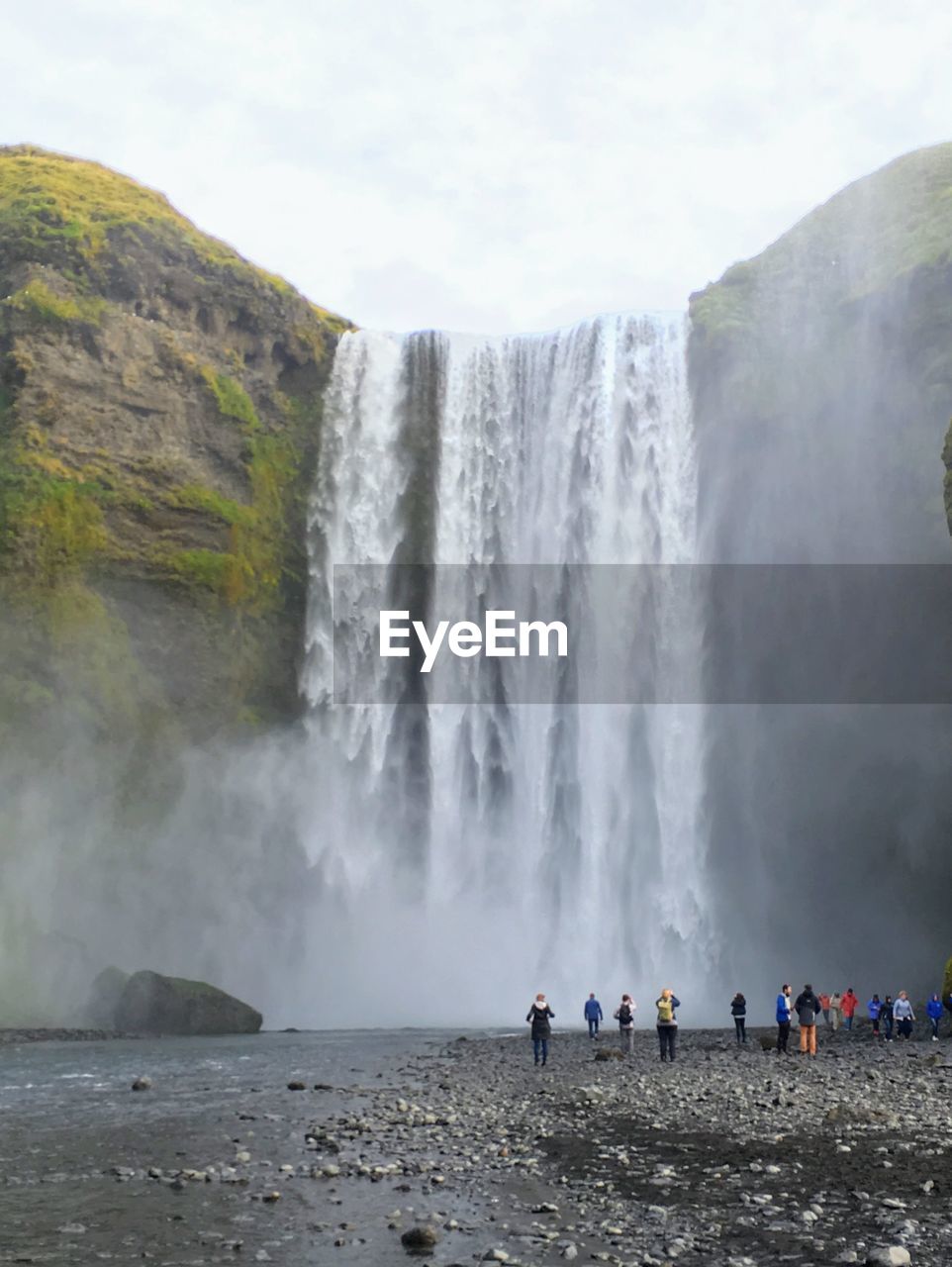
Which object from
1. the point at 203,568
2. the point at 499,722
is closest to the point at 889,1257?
the point at 499,722

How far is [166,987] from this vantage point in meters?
33.2

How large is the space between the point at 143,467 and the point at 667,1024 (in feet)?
88.3

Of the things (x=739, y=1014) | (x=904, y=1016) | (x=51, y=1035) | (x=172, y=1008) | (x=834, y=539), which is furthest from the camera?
(x=834, y=539)

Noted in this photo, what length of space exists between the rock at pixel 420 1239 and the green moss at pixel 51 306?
36794 millimetres

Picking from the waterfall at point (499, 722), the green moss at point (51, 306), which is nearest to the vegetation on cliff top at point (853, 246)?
the waterfall at point (499, 722)

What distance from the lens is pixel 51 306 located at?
1618 inches

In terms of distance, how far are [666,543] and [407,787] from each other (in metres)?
12.1

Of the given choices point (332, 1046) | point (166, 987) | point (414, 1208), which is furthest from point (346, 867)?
point (414, 1208)

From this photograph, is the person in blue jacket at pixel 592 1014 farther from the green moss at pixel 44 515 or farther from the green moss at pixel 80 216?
the green moss at pixel 80 216

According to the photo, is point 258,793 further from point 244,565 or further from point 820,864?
point 820,864

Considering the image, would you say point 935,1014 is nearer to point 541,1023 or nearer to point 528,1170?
point 541,1023

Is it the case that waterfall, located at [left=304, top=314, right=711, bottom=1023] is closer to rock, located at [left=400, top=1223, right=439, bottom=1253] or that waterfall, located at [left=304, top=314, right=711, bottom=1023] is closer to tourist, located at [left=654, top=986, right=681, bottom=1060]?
tourist, located at [left=654, top=986, right=681, bottom=1060]

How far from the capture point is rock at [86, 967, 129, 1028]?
33.2 m

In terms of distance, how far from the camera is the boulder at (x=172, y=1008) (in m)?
32.8
